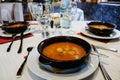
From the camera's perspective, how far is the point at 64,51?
657 mm

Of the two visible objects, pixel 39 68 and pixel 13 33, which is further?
pixel 13 33

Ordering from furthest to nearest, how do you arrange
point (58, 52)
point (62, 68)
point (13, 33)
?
1. point (13, 33)
2. point (58, 52)
3. point (62, 68)

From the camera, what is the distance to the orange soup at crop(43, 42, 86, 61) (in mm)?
623

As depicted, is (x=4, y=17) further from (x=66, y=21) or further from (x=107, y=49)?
(x=107, y=49)

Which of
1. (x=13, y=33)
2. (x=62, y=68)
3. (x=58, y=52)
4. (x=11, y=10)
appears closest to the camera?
(x=62, y=68)

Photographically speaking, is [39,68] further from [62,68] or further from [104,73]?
[104,73]

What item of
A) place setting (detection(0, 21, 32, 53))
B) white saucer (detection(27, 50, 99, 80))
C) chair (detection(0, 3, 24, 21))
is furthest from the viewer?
chair (detection(0, 3, 24, 21))

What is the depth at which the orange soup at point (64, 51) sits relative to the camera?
0.62 metres

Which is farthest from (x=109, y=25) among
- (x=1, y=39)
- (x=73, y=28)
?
(x=1, y=39)

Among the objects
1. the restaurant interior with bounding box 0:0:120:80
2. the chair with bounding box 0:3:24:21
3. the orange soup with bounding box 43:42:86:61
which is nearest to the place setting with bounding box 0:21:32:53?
the restaurant interior with bounding box 0:0:120:80

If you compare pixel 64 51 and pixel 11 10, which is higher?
pixel 11 10

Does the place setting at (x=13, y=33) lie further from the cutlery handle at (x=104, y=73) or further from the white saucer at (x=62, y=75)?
A: the cutlery handle at (x=104, y=73)

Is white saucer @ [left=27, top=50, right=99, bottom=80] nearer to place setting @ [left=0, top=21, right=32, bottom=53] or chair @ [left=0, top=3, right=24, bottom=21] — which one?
place setting @ [left=0, top=21, right=32, bottom=53]

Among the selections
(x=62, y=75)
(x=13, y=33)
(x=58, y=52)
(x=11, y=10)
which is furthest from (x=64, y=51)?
(x=11, y=10)
